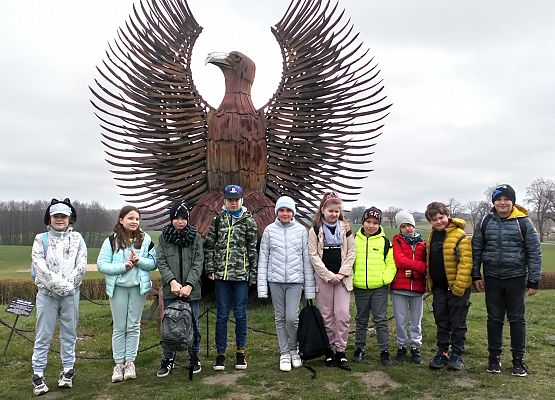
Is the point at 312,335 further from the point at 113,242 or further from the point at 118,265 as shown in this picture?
the point at 113,242

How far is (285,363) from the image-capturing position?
488 centimetres

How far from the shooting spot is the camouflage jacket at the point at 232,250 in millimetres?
4742

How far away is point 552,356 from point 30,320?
879cm

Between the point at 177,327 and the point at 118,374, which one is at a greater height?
the point at 177,327

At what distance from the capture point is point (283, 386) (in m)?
4.41

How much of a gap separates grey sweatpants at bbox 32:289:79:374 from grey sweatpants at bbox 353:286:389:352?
110 inches

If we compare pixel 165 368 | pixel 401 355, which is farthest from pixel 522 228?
pixel 165 368

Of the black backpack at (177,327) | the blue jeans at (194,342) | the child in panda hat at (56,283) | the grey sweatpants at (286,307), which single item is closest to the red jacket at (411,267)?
the grey sweatpants at (286,307)

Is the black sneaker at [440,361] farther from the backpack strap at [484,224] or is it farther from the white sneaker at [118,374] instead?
the white sneaker at [118,374]

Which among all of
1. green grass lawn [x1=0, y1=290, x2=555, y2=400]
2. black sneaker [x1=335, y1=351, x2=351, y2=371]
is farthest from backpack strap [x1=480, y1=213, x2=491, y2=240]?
black sneaker [x1=335, y1=351, x2=351, y2=371]

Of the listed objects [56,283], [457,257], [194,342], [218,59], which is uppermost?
[218,59]

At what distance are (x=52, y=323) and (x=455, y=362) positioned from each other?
12.7 feet

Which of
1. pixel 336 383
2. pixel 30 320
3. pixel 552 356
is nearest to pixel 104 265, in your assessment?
pixel 336 383

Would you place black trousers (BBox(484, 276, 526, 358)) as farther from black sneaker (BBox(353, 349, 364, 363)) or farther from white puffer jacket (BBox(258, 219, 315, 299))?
white puffer jacket (BBox(258, 219, 315, 299))
